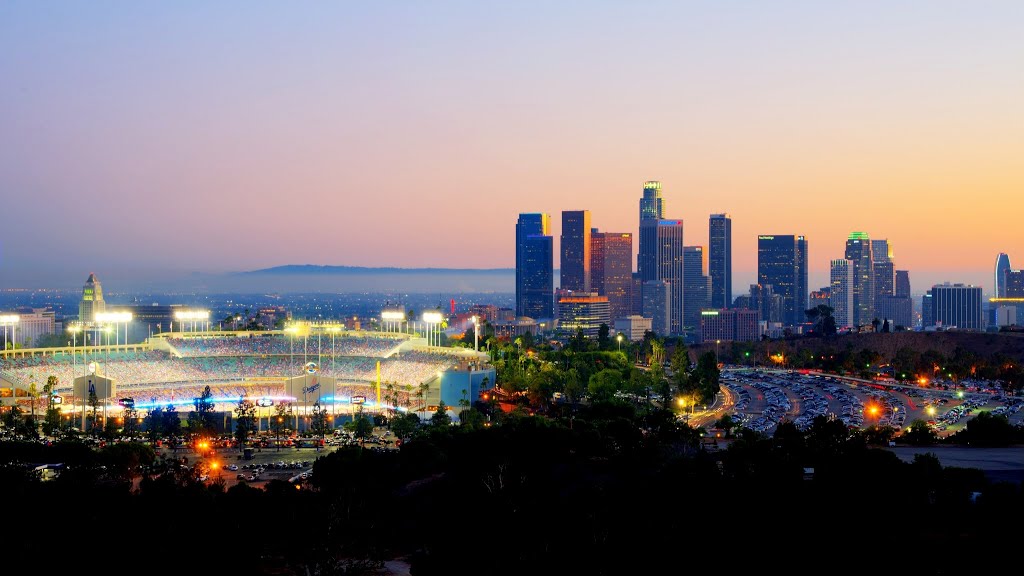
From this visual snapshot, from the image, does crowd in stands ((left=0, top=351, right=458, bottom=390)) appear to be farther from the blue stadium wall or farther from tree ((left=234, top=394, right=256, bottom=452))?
tree ((left=234, top=394, right=256, bottom=452))

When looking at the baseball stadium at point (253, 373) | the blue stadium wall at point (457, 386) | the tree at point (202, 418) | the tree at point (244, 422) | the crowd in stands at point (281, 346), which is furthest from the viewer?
the crowd in stands at point (281, 346)

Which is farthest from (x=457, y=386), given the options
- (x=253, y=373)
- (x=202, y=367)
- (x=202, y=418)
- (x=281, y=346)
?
(x=281, y=346)

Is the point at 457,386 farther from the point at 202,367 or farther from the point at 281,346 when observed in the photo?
the point at 281,346

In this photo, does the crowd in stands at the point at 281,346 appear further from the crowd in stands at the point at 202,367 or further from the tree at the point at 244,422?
the tree at the point at 244,422

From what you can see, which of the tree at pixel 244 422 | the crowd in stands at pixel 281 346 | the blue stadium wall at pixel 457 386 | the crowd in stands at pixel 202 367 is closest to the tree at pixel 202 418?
the tree at pixel 244 422

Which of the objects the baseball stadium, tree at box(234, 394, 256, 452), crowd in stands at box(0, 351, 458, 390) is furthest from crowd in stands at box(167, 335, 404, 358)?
tree at box(234, 394, 256, 452)

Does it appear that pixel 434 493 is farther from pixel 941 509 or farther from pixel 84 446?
pixel 84 446

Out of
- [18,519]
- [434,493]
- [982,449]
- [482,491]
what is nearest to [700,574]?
[482,491]
